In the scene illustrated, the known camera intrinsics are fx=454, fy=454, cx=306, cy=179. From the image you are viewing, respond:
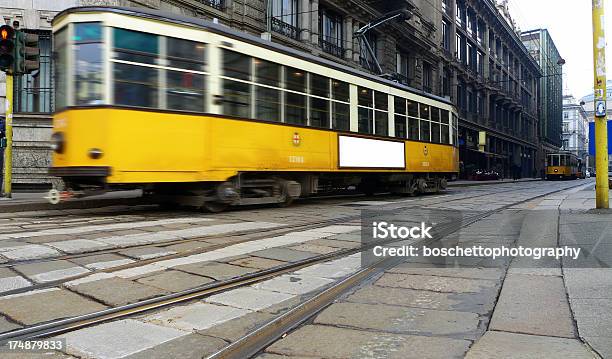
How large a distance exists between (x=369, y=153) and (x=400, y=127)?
1933 millimetres

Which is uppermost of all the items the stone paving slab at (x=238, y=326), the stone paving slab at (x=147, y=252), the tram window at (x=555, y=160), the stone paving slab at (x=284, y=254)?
the tram window at (x=555, y=160)

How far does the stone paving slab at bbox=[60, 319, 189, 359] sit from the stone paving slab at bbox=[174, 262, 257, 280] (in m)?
1.28

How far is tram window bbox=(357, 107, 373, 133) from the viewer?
12883 mm

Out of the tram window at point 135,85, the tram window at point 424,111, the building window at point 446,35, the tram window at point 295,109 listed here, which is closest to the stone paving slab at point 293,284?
the tram window at point 135,85

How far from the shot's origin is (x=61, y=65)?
8.48m

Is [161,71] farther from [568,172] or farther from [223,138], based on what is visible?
[568,172]

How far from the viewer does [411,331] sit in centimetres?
299

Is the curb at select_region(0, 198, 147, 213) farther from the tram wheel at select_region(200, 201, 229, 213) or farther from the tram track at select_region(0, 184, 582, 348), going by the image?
the tram track at select_region(0, 184, 582, 348)

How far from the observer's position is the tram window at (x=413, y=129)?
15.1 meters

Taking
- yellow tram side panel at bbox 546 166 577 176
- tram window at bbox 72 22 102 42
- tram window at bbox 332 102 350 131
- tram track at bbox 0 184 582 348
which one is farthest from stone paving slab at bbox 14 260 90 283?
yellow tram side panel at bbox 546 166 577 176

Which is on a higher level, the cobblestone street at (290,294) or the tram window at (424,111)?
the tram window at (424,111)

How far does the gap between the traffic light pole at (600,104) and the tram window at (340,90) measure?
18.8 ft

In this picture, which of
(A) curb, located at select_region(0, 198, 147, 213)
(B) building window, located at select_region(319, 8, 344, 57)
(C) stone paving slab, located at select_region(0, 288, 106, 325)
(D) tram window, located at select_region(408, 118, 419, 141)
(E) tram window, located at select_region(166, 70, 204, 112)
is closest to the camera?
(C) stone paving slab, located at select_region(0, 288, 106, 325)

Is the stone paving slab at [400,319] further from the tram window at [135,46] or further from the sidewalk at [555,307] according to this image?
the tram window at [135,46]
